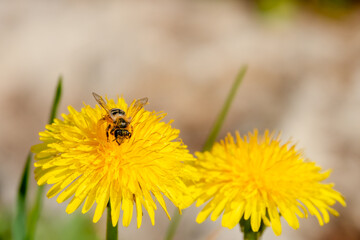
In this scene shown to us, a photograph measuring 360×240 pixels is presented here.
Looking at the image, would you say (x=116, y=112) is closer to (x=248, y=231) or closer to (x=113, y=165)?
(x=113, y=165)

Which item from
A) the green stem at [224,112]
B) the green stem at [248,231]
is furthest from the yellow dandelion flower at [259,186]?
the green stem at [224,112]

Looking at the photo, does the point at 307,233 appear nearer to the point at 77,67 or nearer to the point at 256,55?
the point at 256,55

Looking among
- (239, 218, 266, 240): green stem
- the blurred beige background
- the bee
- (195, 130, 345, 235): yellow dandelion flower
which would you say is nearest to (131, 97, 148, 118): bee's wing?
the bee

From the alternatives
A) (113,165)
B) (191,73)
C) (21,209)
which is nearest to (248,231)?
(113,165)

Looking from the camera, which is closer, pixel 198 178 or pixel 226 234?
pixel 198 178

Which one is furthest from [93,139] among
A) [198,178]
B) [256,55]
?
[256,55]

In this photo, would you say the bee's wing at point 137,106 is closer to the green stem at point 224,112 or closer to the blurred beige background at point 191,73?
the green stem at point 224,112
